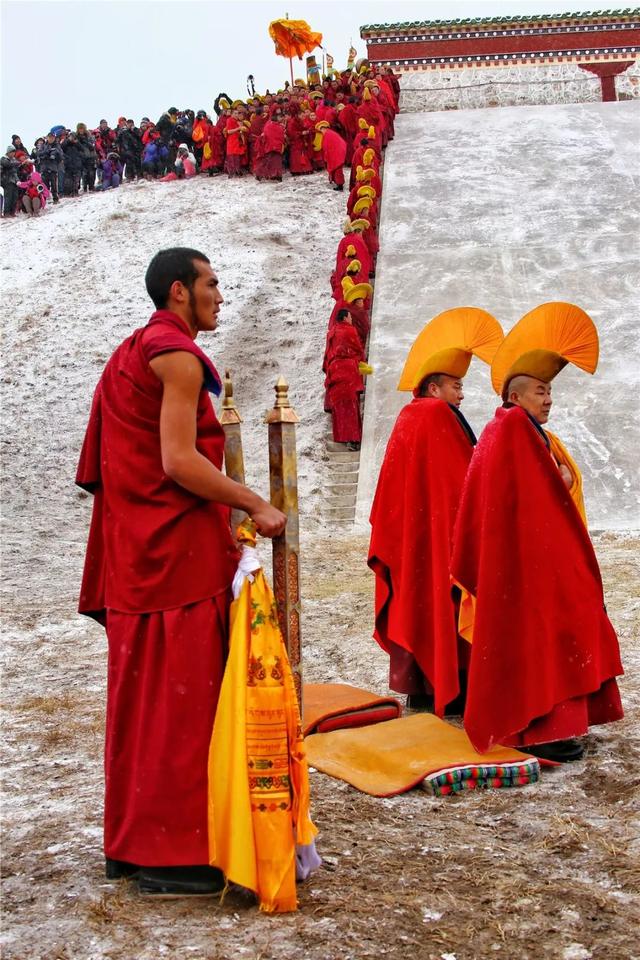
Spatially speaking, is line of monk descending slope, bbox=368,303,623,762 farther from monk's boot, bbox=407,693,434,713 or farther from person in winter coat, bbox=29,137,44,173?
person in winter coat, bbox=29,137,44,173

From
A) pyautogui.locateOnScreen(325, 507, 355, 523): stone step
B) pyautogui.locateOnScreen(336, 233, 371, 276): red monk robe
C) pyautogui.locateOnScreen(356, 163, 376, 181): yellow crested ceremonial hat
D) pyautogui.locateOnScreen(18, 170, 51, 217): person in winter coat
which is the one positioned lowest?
pyautogui.locateOnScreen(325, 507, 355, 523): stone step

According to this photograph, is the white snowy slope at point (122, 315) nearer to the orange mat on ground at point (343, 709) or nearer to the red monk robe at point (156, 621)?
the orange mat on ground at point (343, 709)

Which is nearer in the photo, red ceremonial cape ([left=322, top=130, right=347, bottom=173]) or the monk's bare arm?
the monk's bare arm

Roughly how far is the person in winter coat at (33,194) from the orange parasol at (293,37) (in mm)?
6380

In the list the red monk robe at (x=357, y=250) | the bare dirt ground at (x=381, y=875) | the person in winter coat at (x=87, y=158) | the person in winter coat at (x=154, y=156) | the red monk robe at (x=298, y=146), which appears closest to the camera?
the bare dirt ground at (x=381, y=875)

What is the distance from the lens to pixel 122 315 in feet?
42.1

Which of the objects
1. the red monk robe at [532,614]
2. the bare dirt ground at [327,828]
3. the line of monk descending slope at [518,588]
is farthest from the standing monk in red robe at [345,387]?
the red monk robe at [532,614]

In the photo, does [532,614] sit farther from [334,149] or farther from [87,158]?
[87,158]

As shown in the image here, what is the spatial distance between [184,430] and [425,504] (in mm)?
2271

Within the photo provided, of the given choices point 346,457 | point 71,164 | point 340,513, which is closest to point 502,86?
point 71,164

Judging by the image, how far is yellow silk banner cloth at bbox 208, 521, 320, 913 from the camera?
7.83ft

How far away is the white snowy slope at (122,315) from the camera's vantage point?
931cm

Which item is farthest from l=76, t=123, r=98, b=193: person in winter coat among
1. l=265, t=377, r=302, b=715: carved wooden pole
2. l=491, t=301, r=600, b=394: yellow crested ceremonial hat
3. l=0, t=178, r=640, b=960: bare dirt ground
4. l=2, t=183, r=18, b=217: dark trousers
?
l=265, t=377, r=302, b=715: carved wooden pole

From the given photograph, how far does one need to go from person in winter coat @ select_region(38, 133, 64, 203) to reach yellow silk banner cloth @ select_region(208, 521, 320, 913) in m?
16.3
